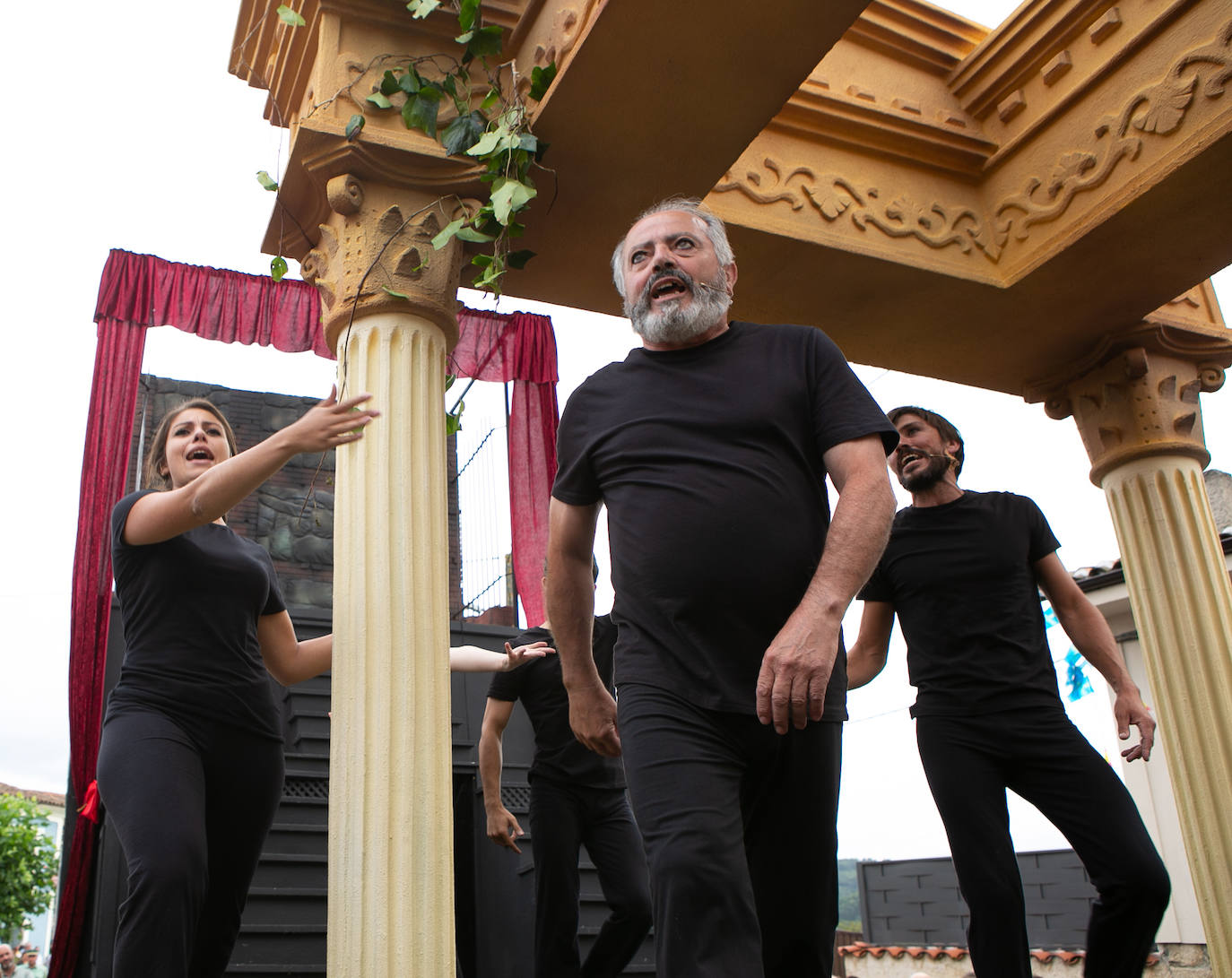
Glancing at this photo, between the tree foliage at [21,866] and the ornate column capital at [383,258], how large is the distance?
21.6 metres

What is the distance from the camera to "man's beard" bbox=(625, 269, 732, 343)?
1923 mm


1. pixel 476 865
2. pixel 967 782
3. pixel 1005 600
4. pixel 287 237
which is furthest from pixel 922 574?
Result: pixel 476 865

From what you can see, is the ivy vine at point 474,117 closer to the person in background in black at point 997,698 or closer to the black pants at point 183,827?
the person in background in black at point 997,698

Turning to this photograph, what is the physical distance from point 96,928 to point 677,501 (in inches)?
156

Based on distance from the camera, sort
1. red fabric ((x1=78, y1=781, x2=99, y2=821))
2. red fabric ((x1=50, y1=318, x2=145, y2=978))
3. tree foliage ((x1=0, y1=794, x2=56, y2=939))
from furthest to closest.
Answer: tree foliage ((x1=0, y1=794, x2=56, y2=939))
red fabric ((x1=50, y1=318, x2=145, y2=978))
red fabric ((x1=78, y1=781, x2=99, y2=821))

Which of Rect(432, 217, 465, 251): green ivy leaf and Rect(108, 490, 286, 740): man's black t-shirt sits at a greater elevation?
Rect(432, 217, 465, 251): green ivy leaf

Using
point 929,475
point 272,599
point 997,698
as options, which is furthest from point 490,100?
point 997,698

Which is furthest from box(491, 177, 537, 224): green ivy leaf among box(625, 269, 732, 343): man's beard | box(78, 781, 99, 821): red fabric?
box(78, 781, 99, 821): red fabric

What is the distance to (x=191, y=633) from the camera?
2.33 metres

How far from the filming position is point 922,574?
2885 mm

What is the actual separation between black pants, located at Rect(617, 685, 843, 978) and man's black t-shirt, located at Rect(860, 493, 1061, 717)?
1177 millimetres

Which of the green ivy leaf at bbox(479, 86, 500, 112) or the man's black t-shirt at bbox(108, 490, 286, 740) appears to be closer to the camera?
the man's black t-shirt at bbox(108, 490, 286, 740)

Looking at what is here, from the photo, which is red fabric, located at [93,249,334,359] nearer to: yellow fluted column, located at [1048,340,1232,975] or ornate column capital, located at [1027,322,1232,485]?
ornate column capital, located at [1027,322,1232,485]

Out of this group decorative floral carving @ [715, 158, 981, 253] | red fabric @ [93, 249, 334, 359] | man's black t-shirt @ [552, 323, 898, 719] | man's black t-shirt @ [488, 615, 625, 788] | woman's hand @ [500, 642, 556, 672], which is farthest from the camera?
red fabric @ [93, 249, 334, 359]
